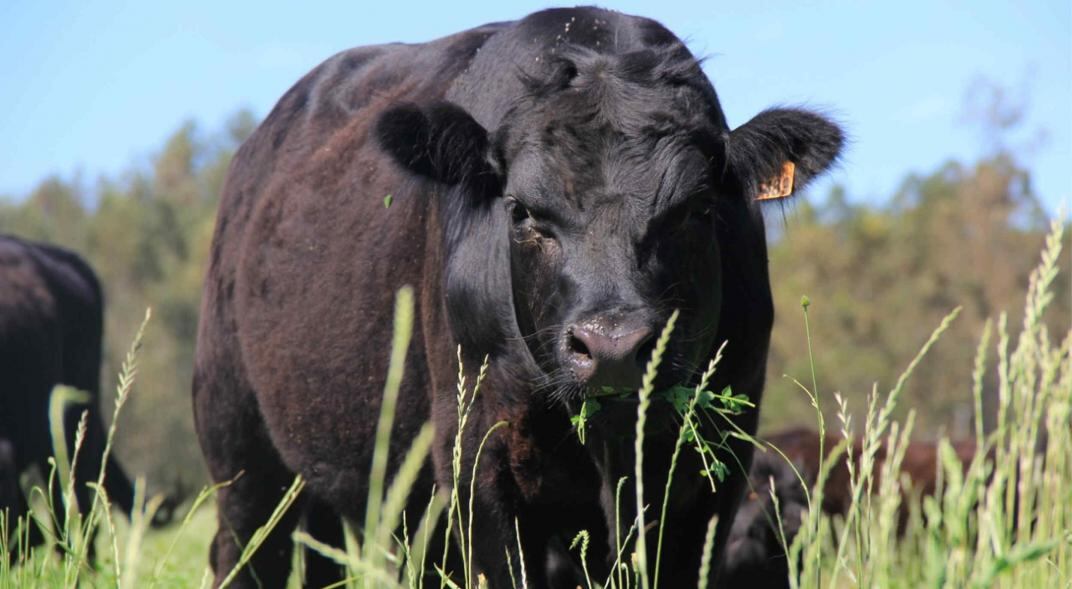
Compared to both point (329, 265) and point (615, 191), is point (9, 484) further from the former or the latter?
point (615, 191)

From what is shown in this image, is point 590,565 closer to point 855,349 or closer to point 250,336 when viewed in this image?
point 250,336

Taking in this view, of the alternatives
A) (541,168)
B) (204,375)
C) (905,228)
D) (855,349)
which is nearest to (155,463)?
(855,349)

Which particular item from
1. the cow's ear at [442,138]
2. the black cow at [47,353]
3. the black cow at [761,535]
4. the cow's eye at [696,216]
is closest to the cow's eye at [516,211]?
the cow's ear at [442,138]

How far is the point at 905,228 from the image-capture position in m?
53.8

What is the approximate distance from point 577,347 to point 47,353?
8071 mm

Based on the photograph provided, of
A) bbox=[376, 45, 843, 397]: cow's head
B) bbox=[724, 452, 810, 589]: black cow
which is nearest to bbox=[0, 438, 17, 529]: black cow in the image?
bbox=[724, 452, 810, 589]: black cow

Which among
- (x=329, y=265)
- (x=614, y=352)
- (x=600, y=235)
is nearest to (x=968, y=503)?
(x=614, y=352)

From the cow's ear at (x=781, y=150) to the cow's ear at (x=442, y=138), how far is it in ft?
2.96

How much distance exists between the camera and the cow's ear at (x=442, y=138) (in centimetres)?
511

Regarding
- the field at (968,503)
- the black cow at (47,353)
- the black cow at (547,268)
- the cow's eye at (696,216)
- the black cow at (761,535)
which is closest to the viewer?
the field at (968,503)

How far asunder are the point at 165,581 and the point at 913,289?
148 feet

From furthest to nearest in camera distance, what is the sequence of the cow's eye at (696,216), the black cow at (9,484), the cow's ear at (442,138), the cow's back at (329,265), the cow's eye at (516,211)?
the black cow at (9,484), the cow's back at (329,265), the cow's ear at (442,138), the cow's eye at (516,211), the cow's eye at (696,216)

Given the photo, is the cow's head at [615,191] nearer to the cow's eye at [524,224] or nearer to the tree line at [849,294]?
the cow's eye at [524,224]

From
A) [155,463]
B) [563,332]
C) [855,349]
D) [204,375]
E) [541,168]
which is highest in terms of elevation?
[541,168]
